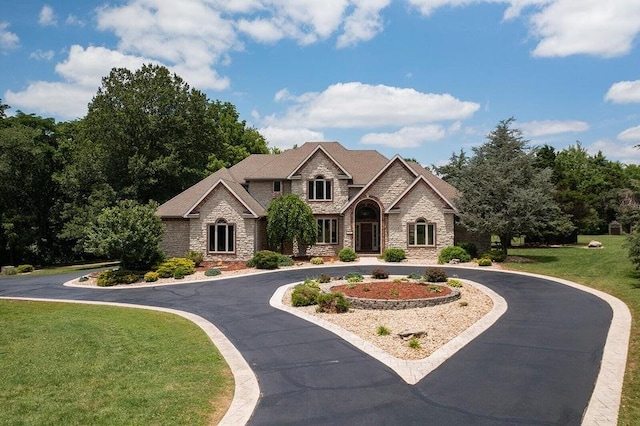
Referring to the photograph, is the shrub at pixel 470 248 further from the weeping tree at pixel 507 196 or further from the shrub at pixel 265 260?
the shrub at pixel 265 260

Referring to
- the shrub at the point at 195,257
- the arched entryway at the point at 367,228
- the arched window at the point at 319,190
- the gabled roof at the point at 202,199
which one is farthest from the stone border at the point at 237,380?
the arched entryway at the point at 367,228

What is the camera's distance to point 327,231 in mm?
37438

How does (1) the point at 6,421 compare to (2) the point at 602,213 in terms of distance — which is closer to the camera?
(1) the point at 6,421

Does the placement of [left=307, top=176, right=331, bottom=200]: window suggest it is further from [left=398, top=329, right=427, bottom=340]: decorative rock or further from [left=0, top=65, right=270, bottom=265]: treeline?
[left=398, top=329, right=427, bottom=340]: decorative rock

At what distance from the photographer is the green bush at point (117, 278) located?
1054 inches

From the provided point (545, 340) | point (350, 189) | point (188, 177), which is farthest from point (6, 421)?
point (188, 177)

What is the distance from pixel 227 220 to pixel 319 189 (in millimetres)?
7786

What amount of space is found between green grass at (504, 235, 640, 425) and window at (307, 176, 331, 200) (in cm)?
1416

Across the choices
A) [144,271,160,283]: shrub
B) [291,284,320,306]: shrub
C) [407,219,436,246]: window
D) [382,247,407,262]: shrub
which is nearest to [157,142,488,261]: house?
[407,219,436,246]: window

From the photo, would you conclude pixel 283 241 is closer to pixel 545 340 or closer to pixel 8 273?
pixel 8 273

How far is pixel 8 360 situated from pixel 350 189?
2826 centimetres

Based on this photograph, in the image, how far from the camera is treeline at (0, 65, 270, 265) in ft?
138

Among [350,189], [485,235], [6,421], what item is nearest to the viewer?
[6,421]

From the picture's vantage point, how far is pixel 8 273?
35.5m
